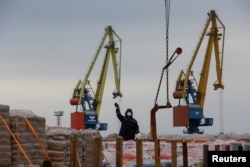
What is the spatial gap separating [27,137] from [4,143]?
0.70 m

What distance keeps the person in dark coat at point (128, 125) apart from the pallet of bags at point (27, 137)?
927 cm

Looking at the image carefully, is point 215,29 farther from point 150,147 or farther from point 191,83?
point 150,147

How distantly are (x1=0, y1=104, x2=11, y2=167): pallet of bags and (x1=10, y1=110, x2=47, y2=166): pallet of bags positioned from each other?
0.90ft

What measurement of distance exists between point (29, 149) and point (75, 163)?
1.59 metres

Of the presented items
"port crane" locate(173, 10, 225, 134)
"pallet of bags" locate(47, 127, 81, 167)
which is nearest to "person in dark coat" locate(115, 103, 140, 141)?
"pallet of bags" locate(47, 127, 81, 167)

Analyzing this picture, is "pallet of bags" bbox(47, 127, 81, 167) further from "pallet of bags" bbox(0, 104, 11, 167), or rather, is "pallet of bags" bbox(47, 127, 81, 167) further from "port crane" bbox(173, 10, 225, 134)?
"port crane" bbox(173, 10, 225, 134)

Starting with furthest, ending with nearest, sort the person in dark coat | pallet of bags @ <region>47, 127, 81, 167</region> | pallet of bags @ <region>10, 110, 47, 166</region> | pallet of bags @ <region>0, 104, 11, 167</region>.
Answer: the person in dark coat → pallet of bags @ <region>47, 127, 81, 167</region> → pallet of bags @ <region>10, 110, 47, 166</region> → pallet of bags @ <region>0, 104, 11, 167</region>

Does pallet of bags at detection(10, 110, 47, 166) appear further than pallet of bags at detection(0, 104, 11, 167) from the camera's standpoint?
Yes

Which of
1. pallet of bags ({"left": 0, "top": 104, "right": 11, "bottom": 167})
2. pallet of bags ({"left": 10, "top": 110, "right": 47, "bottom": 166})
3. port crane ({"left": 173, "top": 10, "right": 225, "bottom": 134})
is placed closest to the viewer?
pallet of bags ({"left": 0, "top": 104, "right": 11, "bottom": 167})

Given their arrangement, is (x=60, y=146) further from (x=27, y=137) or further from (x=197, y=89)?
(x=197, y=89)

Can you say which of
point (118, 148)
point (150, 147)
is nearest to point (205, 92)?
point (150, 147)

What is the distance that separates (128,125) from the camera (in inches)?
940

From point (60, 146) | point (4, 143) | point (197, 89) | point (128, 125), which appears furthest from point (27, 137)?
point (197, 89)

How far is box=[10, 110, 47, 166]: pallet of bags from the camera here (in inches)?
542
